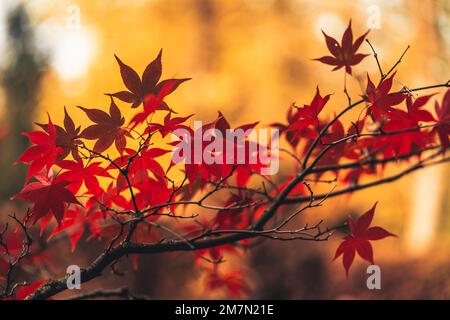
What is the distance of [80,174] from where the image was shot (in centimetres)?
127

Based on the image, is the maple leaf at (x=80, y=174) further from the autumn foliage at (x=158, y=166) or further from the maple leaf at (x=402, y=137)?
the maple leaf at (x=402, y=137)

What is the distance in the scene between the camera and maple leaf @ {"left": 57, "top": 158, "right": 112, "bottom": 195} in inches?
Result: 48.7

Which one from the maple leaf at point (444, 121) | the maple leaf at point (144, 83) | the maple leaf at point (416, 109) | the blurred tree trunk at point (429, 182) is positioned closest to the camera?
the maple leaf at point (144, 83)

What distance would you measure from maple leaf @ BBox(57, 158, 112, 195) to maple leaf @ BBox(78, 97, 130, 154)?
0.09 m

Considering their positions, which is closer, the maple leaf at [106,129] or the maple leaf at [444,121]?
the maple leaf at [106,129]

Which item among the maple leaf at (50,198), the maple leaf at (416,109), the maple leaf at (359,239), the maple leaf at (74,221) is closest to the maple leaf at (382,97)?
the maple leaf at (416,109)

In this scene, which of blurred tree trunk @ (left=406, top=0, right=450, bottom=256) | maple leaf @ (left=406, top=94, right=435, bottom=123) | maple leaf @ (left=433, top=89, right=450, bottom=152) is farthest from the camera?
blurred tree trunk @ (left=406, top=0, right=450, bottom=256)

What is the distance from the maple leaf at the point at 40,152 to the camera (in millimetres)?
1207

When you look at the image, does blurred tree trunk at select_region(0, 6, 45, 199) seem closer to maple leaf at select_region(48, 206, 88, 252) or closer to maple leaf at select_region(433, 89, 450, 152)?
maple leaf at select_region(48, 206, 88, 252)

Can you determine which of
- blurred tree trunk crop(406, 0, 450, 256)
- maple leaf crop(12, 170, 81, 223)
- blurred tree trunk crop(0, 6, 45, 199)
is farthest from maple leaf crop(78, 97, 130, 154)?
blurred tree trunk crop(406, 0, 450, 256)

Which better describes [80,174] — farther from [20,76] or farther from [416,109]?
[20,76]

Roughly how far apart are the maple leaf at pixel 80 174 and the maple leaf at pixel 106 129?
3.7 inches

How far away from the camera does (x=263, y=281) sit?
415 centimetres
